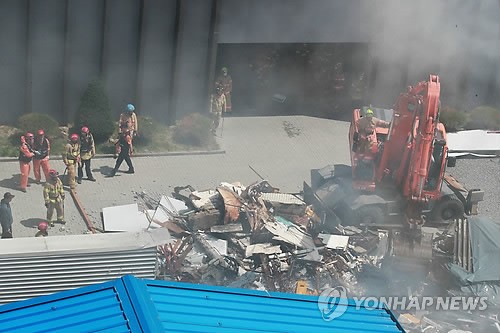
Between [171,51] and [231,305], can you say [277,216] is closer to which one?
[171,51]

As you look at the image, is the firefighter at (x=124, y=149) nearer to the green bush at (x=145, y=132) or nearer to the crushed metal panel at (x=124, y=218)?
the green bush at (x=145, y=132)

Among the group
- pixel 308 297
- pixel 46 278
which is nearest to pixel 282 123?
pixel 46 278

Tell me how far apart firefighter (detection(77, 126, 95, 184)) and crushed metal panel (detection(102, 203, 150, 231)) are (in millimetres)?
1349

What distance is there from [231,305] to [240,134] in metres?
12.2

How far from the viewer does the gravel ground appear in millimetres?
20669

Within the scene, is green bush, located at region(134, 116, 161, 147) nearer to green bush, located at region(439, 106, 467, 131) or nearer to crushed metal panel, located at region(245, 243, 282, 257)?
crushed metal panel, located at region(245, 243, 282, 257)

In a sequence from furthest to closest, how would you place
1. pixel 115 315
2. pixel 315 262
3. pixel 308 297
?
Result: pixel 315 262
pixel 308 297
pixel 115 315

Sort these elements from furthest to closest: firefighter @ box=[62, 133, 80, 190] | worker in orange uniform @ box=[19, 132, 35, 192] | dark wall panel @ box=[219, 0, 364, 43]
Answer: dark wall panel @ box=[219, 0, 364, 43] < worker in orange uniform @ box=[19, 132, 35, 192] < firefighter @ box=[62, 133, 80, 190]

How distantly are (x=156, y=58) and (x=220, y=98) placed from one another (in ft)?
5.39

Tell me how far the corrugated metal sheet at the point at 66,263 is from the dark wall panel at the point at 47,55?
629 centimetres

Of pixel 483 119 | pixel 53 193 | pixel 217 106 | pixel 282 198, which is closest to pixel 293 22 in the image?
pixel 217 106

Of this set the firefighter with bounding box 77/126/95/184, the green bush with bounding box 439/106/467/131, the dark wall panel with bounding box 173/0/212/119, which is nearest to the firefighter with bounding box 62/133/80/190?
the firefighter with bounding box 77/126/95/184

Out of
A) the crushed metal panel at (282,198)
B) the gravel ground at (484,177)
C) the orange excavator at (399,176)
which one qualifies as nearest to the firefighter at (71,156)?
the crushed metal panel at (282,198)

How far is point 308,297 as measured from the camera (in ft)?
38.6
